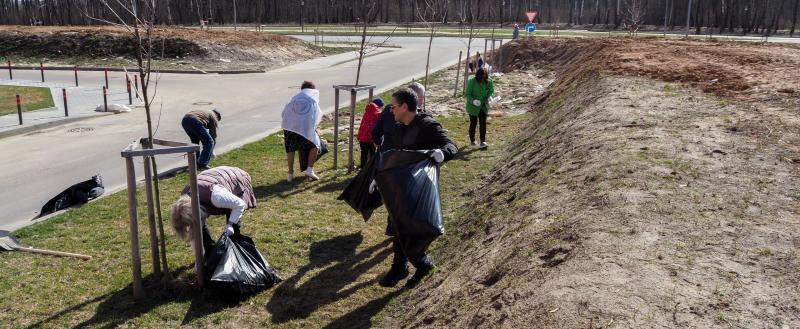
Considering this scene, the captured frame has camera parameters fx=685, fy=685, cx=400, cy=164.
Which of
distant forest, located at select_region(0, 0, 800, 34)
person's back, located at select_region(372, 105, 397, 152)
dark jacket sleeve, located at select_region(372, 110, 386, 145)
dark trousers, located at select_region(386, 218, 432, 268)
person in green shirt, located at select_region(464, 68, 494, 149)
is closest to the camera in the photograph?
dark trousers, located at select_region(386, 218, 432, 268)

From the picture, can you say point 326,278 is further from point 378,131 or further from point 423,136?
point 378,131

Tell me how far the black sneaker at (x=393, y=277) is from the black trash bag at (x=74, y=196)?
4.95 m

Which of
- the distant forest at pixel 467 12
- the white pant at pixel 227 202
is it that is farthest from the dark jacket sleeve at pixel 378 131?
the distant forest at pixel 467 12

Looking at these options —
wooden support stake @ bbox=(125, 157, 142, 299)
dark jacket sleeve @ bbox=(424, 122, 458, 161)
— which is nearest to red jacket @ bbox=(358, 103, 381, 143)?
dark jacket sleeve @ bbox=(424, 122, 458, 161)

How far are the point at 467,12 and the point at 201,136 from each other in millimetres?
46608

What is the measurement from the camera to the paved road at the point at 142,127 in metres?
10.4

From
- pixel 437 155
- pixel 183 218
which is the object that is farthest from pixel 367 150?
pixel 183 218

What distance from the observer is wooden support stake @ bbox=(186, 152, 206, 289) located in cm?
565

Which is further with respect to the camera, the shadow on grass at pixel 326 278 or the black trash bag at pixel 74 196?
the black trash bag at pixel 74 196

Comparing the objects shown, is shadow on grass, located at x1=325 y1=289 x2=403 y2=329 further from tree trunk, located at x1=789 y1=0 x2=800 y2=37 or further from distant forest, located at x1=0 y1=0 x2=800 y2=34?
tree trunk, located at x1=789 y1=0 x2=800 y2=37

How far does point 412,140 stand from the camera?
6.35 meters

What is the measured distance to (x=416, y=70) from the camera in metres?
28.2

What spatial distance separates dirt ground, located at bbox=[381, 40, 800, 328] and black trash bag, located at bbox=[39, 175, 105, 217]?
194 inches

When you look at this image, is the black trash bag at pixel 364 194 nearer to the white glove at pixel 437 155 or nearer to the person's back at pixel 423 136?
the person's back at pixel 423 136
